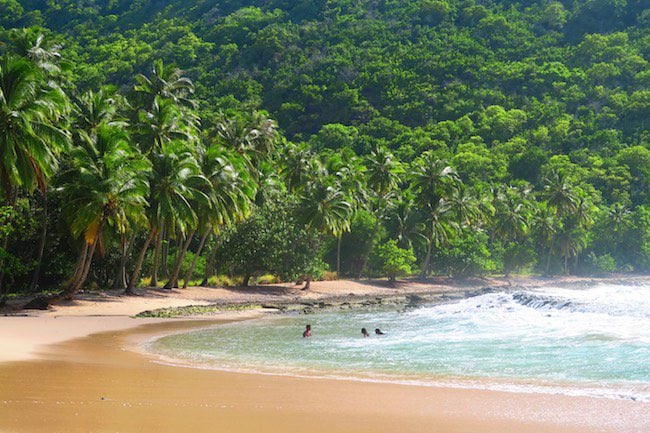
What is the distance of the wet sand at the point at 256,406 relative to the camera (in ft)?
31.6

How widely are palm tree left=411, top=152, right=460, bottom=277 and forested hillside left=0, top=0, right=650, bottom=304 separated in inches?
7.1

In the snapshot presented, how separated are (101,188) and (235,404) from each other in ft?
64.2

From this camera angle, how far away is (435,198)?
62.4 meters

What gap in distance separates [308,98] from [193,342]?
85.6 m

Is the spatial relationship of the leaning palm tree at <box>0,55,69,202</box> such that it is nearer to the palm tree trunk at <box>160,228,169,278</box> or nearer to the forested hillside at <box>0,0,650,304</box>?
the forested hillside at <box>0,0,650,304</box>

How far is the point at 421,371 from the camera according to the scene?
16484mm

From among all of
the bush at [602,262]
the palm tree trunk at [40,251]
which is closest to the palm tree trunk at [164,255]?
the palm tree trunk at [40,251]

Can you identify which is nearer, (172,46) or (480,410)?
(480,410)

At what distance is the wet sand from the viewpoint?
9633 millimetres

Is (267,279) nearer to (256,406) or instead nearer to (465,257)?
(465,257)

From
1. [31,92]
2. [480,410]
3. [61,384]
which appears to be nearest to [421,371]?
[480,410]

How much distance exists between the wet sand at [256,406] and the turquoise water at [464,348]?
1677mm

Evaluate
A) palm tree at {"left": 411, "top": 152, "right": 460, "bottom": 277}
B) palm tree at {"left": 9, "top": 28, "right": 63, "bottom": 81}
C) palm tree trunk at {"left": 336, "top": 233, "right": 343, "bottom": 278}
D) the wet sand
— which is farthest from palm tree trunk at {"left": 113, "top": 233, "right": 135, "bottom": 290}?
palm tree at {"left": 411, "top": 152, "right": 460, "bottom": 277}

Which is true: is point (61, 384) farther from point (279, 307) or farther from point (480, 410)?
point (279, 307)
